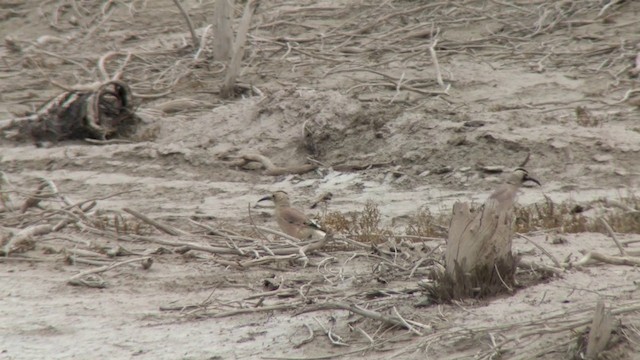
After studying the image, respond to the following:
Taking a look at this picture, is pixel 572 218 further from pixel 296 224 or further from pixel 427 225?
pixel 296 224

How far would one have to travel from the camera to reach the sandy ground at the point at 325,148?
22.6 ft

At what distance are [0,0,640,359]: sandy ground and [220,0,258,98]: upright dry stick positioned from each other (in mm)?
280

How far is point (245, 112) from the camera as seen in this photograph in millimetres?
13797

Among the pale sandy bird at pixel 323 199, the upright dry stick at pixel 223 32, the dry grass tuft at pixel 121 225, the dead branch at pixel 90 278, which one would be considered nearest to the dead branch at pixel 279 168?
the pale sandy bird at pixel 323 199

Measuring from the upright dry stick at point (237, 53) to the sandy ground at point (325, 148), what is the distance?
0.92 ft

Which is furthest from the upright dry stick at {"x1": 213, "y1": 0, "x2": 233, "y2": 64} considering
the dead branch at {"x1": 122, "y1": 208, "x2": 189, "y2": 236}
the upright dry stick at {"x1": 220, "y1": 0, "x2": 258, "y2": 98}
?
the dead branch at {"x1": 122, "y1": 208, "x2": 189, "y2": 236}

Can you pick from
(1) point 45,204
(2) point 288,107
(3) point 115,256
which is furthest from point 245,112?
(3) point 115,256

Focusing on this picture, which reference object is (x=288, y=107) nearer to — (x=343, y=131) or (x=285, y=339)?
(x=343, y=131)

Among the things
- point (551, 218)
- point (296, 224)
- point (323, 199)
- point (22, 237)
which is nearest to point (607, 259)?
point (551, 218)

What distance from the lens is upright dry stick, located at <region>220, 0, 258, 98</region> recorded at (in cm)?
1404

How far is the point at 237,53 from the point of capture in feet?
47.1

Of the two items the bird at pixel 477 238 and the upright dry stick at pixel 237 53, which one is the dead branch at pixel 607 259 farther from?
the upright dry stick at pixel 237 53

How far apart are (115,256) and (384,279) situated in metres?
2.26

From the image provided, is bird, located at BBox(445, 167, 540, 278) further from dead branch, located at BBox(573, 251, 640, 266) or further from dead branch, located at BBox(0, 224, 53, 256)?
dead branch, located at BBox(0, 224, 53, 256)
